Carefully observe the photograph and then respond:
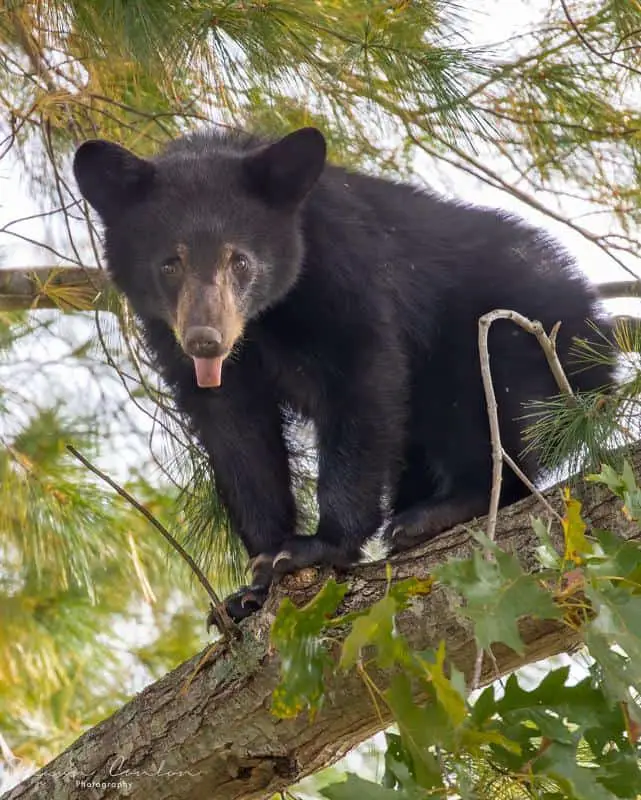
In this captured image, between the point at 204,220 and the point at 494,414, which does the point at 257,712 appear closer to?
the point at 494,414

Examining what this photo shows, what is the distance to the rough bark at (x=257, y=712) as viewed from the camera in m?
2.92

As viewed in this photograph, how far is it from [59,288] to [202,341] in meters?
1.39

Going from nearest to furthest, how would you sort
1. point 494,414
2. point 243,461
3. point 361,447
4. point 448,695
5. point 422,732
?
point 448,695 < point 422,732 < point 494,414 < point 361,447 < point 243,461

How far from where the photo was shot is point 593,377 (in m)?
3.88

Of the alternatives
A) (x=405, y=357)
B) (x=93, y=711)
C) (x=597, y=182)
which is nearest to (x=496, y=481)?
(x=405, y=357)

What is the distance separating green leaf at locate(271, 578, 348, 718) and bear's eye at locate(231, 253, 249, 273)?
5.44ft

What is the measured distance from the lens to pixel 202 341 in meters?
3.34

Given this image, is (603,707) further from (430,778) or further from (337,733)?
(337,733)

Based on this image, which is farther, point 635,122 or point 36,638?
point 36,638

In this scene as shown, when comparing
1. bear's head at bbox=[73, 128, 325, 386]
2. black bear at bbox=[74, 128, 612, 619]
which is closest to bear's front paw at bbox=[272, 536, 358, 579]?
black bear at bbox=[74, 128, 612, 619]

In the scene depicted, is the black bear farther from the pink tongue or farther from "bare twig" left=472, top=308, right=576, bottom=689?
"bare twig" left=472, top=308, right=576, bottom=689

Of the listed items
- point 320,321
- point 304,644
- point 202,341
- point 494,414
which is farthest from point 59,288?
point 304,644

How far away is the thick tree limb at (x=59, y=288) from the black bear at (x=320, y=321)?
0.41m

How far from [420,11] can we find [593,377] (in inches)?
51.9
